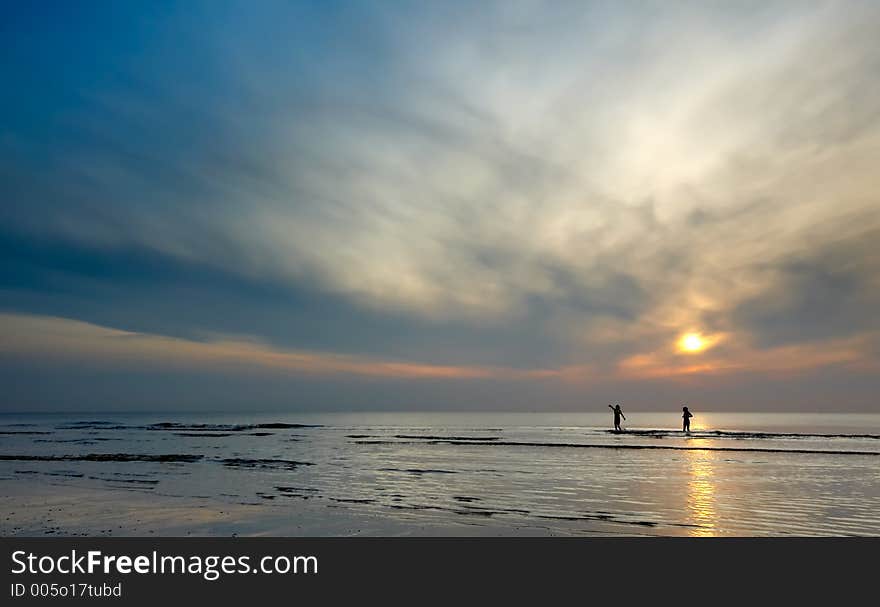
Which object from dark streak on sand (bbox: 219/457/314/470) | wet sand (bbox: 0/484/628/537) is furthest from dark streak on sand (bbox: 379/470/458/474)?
wet sand (bbox: 0/484/628/537)

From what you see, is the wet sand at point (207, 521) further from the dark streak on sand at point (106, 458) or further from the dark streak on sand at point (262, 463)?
the dark streak on sand at point (106, 458)

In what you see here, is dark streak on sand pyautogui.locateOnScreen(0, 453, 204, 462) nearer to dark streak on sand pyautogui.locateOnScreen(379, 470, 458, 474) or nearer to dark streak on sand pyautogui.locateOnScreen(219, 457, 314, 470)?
dark streak on sand pyautogui.locateOnScreen(219, 457, 314, 470)

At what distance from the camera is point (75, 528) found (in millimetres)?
17031

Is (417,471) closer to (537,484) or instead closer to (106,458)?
(537,484)

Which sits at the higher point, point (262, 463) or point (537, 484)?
point (537, 484)

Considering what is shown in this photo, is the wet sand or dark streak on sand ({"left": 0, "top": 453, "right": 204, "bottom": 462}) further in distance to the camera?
dark streak on sand ({"left": 0, "top": 453, "right": 204, "bottom": 462})
